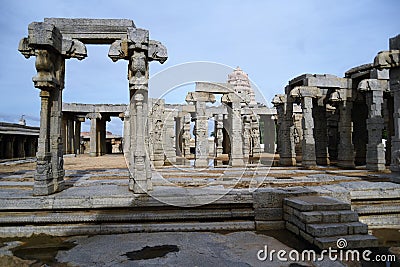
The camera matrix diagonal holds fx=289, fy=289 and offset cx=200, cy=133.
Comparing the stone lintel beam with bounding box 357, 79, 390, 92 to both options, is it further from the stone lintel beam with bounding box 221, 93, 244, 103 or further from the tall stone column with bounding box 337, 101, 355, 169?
the stone lintel beam with bounding box 221, 93, 244, 103

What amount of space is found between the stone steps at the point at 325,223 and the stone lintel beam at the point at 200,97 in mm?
10859

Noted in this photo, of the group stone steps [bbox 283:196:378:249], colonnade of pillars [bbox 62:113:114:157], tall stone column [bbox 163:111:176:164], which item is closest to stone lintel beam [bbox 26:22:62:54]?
stone steps [bbox 283:196:378:249]

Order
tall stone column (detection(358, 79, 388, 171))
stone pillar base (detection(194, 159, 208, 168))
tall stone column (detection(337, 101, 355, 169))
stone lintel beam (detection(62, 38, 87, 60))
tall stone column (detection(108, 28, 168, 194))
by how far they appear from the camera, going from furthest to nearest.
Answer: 1. stone pillar base (detection(194, 159, 208, 168))
2. tall stone column (detection(337, 101, 355, 169))
3. tall stone column (detection(358, 79, 388, 171))
4. stone lintel beam (detection(62, 38, 87, 60))
5. tall stone column (detection(108, 28, 168, 194))

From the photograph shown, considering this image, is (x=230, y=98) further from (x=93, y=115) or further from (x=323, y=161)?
(x=93, y=115)

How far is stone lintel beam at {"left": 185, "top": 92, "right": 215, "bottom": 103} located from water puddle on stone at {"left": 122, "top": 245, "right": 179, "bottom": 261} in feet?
38.8

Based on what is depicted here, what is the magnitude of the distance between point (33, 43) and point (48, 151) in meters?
2.51

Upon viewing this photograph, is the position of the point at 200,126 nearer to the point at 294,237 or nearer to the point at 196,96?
the point at 196,96

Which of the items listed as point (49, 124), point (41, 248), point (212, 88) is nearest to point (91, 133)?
point (212, 88)

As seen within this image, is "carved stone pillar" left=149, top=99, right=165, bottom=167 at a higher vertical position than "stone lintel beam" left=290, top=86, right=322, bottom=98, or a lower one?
A: lower

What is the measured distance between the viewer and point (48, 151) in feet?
22.7

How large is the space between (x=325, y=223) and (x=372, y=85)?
999 centimetres

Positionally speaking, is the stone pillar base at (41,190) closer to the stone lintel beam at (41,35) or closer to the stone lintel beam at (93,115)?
the stone lintel beam at (41,35)

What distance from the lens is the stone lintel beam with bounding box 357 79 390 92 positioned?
41.4 feet

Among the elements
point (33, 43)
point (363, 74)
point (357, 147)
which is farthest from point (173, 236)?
point (357, 147)
